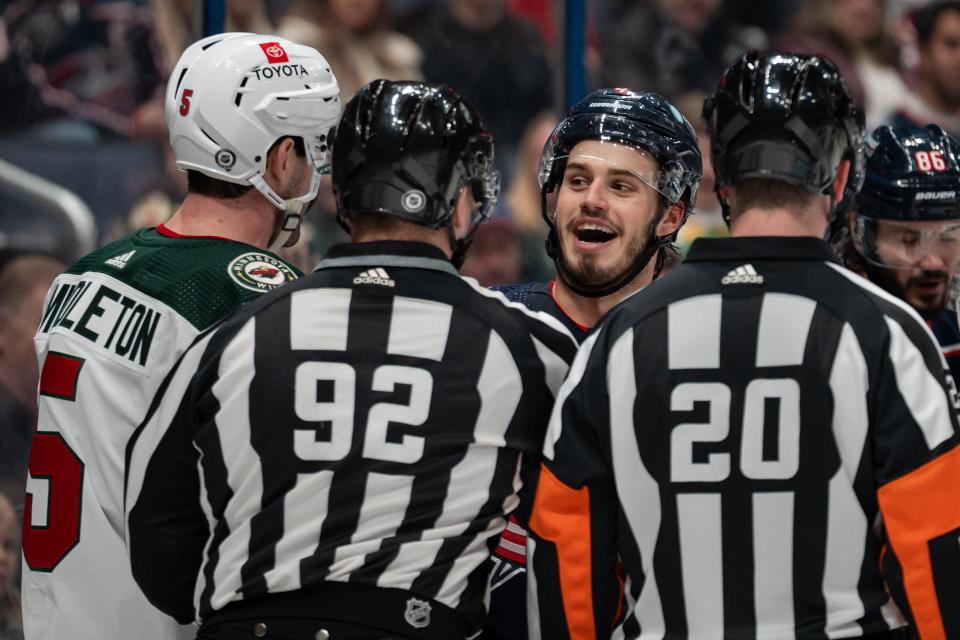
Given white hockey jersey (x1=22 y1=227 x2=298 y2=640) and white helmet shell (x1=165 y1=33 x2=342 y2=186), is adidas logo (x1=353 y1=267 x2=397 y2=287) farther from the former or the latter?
white helmet shell (x1=165 y1=33 x2=342 y2=186)

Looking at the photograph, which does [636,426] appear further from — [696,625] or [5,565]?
[5,565]

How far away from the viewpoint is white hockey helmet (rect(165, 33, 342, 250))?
98.5 inches

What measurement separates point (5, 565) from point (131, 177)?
6.02 ft

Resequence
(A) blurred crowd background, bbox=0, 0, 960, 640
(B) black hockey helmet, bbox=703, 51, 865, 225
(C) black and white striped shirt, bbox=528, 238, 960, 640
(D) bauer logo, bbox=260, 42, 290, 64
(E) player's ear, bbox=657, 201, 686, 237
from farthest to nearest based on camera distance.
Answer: (A) blurred crowd background, bbox=0, 0, 960, 640, (E) player's ear, bbox=657, 201, 686, 237, (D) bauer logo, bbox=260, 42, 290, 64, (B) black hockey helmet, bbox=703, 51, 865, 225, (C) black and white striped shirt, bbox=528, 238, 960, 640

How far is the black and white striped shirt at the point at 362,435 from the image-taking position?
189 cm

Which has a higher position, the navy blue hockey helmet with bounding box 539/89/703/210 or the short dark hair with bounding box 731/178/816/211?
the navy blue hockey helmet with bounding box 539/89/703/210

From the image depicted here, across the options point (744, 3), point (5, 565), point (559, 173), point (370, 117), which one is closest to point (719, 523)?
point (370, 117)

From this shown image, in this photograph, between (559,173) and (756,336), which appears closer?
(756,336)

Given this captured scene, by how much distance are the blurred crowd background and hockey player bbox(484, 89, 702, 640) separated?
165 cm

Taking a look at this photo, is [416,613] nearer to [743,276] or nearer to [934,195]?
[743,276]

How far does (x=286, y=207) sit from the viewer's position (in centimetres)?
256

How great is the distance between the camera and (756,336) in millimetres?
1873

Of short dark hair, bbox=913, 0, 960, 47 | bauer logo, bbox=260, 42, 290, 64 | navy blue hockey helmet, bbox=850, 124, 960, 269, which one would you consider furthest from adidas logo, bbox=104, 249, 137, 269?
short dark hair, bbox=913, 0, 960, 47

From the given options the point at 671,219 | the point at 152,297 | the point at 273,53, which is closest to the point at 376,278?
the point at 152,297
